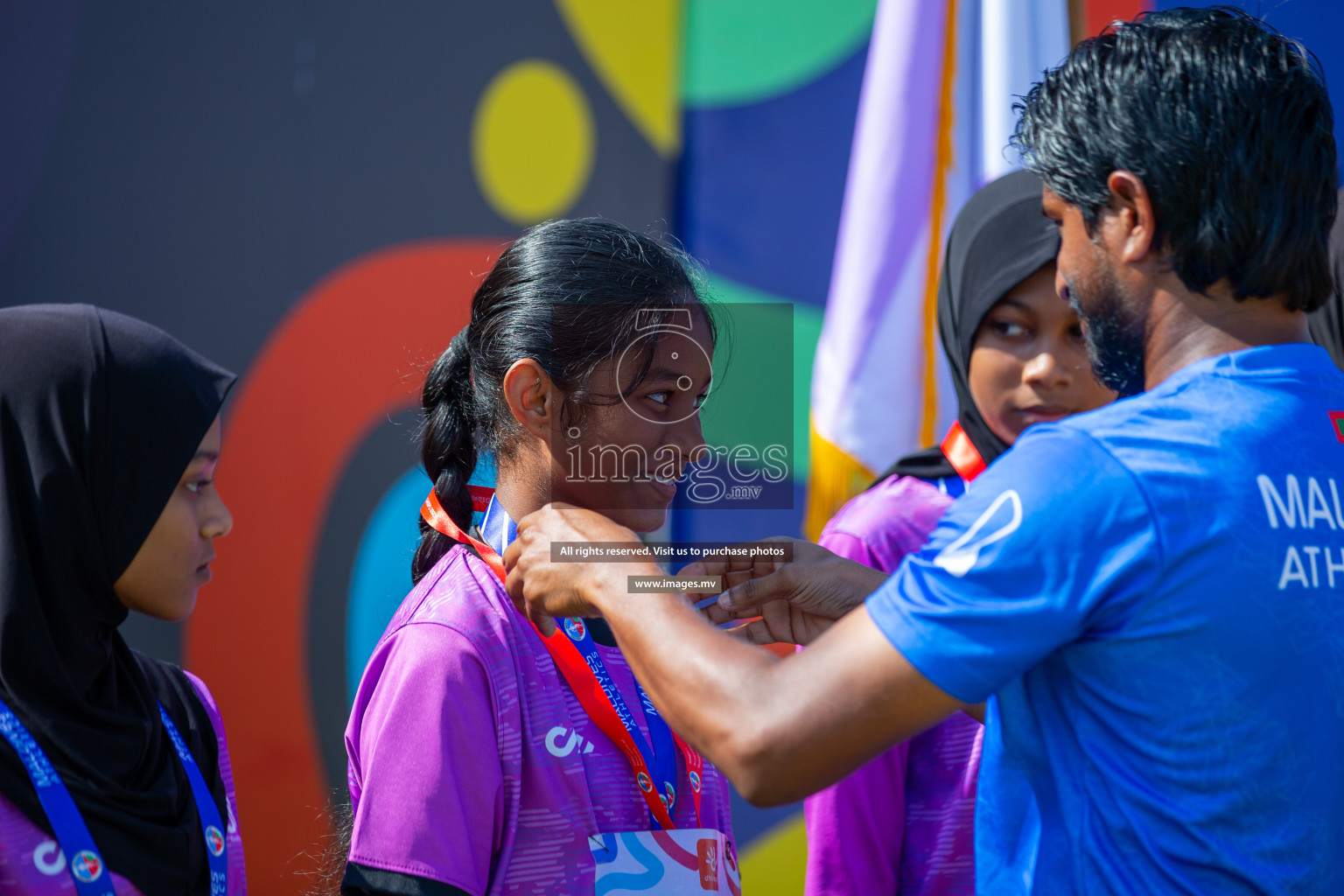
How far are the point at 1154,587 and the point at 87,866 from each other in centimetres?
155

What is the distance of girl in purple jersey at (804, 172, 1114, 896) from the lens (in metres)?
1.90

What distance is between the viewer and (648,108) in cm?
341

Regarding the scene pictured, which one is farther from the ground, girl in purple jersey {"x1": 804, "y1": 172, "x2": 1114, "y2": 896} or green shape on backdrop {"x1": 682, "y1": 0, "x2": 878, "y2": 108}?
green shape on backdrop {"x1": 682, "y1": 0, "x2": 878, "y2": 108}

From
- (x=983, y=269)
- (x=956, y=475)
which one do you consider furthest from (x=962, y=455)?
(x=983, y=269)

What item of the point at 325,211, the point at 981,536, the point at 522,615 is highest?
the point at 325,211

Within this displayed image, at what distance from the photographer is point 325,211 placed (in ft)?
9.93

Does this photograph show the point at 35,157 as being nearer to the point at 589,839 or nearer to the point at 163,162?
the point at 163,162

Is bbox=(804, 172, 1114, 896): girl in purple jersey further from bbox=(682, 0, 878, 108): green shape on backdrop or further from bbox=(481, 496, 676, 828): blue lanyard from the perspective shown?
bbox=(682, 0, 878, 108): green shape on backdrop

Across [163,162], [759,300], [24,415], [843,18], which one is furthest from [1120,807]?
[843,18]

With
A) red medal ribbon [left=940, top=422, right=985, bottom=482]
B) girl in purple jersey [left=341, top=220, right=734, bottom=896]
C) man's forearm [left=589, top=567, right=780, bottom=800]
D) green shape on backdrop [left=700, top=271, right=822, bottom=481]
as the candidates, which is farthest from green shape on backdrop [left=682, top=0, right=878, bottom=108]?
man's forearm [left=589, top=567, right=780, bottom=800]

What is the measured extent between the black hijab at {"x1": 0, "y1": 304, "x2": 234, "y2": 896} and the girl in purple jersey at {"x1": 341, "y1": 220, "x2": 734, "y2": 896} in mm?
428

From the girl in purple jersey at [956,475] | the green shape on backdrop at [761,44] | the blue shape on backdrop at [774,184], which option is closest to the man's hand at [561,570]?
the girl in purple jersey at [956,475]

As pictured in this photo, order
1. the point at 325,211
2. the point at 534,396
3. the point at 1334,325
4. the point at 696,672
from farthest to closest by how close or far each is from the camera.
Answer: the point at 325,211 → the point at 1334,325 → the point at 534,396 → the point at 696,672

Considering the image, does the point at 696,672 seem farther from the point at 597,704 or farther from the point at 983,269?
the point at 983,269
